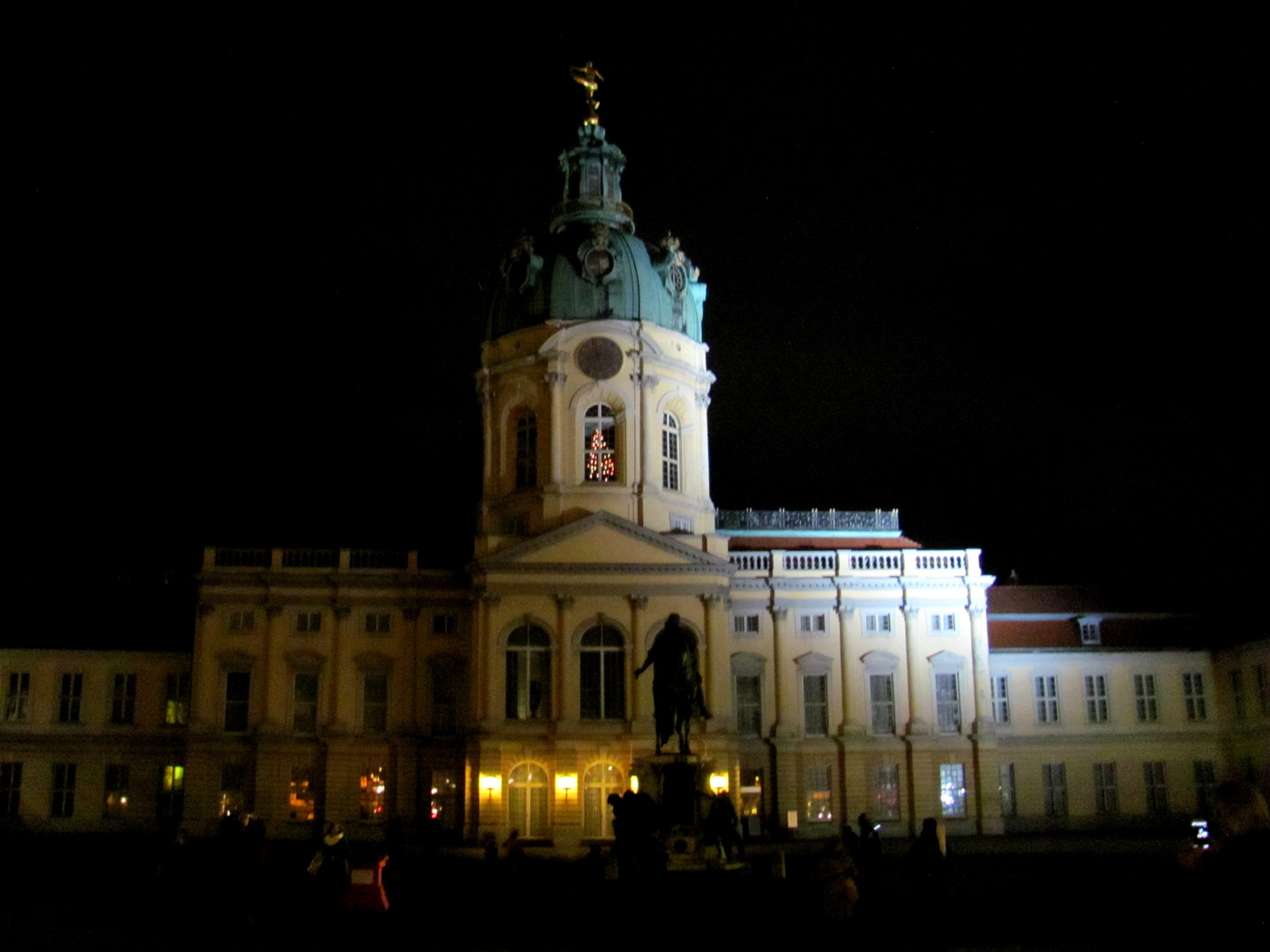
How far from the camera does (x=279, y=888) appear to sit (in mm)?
27047

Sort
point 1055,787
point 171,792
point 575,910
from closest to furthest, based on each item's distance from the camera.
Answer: point 575,910, point 171,792, point 1055,787

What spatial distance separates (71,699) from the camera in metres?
56.4

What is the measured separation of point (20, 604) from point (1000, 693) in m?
41.2

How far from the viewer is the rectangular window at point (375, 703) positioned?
2101 inches

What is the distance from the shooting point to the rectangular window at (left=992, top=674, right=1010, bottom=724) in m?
56.2

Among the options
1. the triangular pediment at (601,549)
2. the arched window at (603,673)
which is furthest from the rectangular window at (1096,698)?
the arched window at (603,673)

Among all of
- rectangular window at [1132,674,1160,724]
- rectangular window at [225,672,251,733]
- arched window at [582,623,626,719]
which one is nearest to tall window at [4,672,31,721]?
rectangular window at [225,672,251,733]

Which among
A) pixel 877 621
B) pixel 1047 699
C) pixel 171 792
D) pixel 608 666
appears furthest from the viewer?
pixel 1047 699

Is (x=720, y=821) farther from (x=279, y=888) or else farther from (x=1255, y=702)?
(x=1255, y=702)

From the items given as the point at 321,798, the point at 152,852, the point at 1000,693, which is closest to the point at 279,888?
the point at 152,852

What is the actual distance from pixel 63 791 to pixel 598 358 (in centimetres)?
2740

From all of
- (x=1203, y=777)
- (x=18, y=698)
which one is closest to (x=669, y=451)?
(x=1203, y=777)

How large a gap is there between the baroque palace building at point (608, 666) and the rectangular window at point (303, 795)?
0.09 m

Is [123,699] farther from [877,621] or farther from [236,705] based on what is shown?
[877,621]
